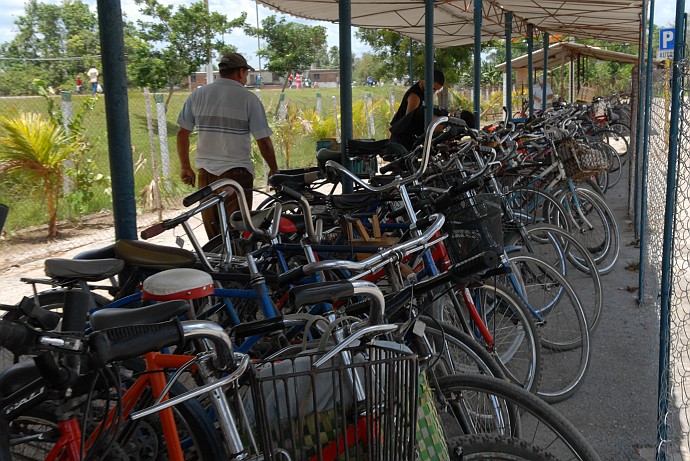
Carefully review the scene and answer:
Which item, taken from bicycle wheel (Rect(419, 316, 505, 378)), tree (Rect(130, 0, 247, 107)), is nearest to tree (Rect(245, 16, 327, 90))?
tree (Rect(130, 0, 247, 107))

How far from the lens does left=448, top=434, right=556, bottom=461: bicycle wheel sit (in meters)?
2.04

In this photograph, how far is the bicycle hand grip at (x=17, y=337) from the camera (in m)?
1.46

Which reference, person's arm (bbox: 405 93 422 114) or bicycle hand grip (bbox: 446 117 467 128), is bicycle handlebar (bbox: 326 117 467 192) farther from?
person's arm (bbox: 405 93 422 114)

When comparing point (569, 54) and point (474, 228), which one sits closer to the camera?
point (474, 228)

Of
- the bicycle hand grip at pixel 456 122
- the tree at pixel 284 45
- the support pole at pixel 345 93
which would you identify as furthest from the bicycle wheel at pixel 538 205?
the tree at pixel 284 45

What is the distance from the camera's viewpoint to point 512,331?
349 centimetres

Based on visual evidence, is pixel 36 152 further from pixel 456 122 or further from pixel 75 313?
pixel 75 313

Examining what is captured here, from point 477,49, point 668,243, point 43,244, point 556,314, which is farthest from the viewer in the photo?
point 477,49

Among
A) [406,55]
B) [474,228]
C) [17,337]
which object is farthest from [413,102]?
[406,55]

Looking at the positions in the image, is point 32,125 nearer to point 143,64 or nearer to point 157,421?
point 157,421

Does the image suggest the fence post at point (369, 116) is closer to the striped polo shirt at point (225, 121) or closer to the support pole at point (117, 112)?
the striped polo shirt at point (225, 121)

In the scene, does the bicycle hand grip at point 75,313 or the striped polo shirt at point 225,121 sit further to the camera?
the striped polo shirt at point 225,121

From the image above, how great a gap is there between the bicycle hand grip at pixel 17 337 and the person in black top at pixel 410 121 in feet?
21.5

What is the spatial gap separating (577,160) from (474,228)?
300 centimetres
